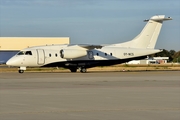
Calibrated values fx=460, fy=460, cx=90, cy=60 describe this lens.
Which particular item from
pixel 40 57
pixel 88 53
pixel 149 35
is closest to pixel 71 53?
pixel 88 53

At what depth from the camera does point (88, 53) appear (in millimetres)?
50188

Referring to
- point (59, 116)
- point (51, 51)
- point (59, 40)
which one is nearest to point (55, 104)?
point (59, 116)

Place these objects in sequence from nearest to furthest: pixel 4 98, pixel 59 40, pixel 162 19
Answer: pixel 4 98
pixel 162 19
pixel 59 40

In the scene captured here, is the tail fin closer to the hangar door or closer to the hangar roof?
the hangar door

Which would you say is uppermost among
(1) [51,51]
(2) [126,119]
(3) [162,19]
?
(3) [162,19]

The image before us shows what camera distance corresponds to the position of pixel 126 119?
11.9m

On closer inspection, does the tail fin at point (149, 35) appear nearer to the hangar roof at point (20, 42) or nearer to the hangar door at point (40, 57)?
the hangar door at point (40, 57)

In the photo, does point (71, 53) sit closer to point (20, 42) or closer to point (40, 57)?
point (40, 57)

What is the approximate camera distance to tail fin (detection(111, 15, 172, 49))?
52250 millimetres

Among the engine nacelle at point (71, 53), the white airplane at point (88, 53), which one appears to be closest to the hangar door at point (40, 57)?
the white airplane at point (88, 53)

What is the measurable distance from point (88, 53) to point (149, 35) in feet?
25.4

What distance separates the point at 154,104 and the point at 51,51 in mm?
34087

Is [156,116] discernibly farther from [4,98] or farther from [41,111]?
[4,98]

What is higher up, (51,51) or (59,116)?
(51,51)
